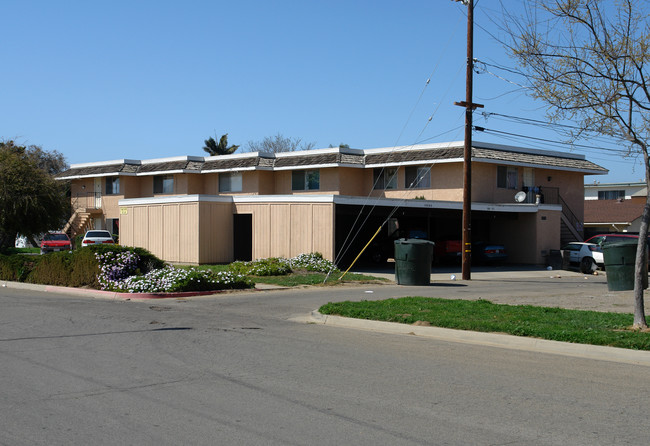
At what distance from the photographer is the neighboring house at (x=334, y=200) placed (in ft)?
98.2

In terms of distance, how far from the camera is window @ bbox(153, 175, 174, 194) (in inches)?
1737

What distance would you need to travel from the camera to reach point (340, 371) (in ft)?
28.9

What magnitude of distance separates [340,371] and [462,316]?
5.08 m

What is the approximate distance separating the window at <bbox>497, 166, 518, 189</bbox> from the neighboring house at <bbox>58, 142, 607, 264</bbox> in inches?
2.9

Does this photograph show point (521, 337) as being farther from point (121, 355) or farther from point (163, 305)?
point (163, 305)

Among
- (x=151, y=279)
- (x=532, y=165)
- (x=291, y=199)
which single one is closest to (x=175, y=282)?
(x=151, y=279)

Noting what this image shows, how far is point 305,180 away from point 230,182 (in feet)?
17.3

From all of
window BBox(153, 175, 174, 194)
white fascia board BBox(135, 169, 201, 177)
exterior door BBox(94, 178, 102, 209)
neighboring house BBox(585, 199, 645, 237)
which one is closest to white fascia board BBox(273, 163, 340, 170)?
white fascia board BBox(135, 169, 201, 177)

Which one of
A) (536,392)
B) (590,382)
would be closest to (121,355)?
(536,392)

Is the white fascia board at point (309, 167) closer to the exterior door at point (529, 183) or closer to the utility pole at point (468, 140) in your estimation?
the exterior door at point (529, 183)

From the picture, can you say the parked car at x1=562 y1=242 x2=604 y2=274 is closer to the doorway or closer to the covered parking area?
the covered parking area

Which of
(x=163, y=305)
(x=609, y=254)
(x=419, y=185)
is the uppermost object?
(x=419, y=185)

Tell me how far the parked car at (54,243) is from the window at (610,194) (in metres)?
49.6

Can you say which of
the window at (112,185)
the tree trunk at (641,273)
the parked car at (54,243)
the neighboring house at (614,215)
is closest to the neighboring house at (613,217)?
the neighboring house at (614,215)
